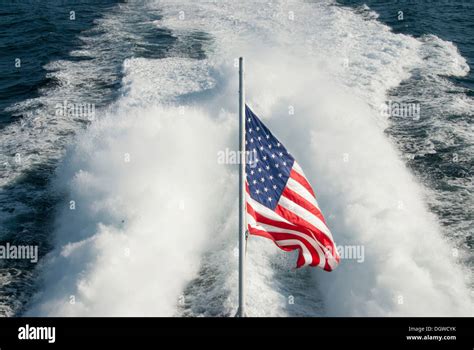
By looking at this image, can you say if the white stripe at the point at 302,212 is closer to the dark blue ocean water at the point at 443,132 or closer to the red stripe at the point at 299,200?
the red stripe at the point at 299,200

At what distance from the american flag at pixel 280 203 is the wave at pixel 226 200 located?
4263 mm

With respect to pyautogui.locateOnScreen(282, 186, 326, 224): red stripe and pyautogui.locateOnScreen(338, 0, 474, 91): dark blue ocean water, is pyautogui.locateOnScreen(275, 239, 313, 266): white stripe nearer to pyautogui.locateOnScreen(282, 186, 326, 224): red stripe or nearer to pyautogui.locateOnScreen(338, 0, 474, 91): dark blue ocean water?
pyautogui.locateOnScreen(282, 186, 326, 224): red stripe

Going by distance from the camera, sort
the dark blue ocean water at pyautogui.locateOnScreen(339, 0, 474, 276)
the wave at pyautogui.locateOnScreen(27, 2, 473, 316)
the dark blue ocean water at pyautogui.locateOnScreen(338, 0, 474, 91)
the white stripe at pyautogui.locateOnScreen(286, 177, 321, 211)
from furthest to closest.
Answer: the dark blue ocean water at pyautogui.locateOnScreen(338, 0, 474, 91) < the dark blue ocean water at pyautogui.locateOnScreen(339, 0, 474, 276) < the wave at pyautogui.locateOnScreen(27, 2, 473, 316) < the white stripe at pyautogui.locateOnScreen(286, 177, 321, 211)

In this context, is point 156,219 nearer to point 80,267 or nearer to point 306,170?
point 80,267

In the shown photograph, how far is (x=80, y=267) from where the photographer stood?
16.0 m

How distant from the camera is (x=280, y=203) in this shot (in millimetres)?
10945

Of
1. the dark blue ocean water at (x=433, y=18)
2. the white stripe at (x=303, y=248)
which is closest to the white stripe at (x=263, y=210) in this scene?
the white stripe at (x=303, y=248)
